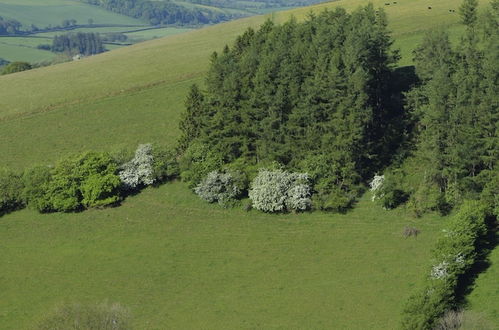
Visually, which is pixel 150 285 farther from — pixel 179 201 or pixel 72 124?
pixel 72 124

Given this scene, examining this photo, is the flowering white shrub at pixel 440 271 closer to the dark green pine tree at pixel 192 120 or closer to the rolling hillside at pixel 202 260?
the rolling hillside at pixel 202 260

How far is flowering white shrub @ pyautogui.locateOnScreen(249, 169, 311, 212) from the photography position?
230 ft

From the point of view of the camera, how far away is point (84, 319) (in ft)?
150

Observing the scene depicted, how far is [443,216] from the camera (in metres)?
66.1

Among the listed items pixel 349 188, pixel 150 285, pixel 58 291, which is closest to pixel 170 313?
pixel 150 285

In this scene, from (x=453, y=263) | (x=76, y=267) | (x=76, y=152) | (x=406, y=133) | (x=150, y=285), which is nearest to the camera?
(x=453, y=263)

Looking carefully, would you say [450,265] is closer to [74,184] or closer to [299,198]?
[299,198]

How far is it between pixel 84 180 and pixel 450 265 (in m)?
A: 41.2

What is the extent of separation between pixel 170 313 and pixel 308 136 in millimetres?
25714

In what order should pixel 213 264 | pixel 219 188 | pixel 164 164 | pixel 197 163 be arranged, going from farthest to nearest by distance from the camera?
pixel 164 164 < pixel 197 163 < pixel 219 188 < pixel 213 264

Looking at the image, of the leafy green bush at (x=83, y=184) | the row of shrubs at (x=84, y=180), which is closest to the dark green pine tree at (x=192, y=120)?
the row of shrubs at (x=84, y=180)

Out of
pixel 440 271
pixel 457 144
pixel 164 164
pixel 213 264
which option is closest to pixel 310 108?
pixel 457 144

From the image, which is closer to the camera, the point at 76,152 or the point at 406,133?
the point at 406,133

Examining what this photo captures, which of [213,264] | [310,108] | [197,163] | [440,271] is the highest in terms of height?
[310,108]
